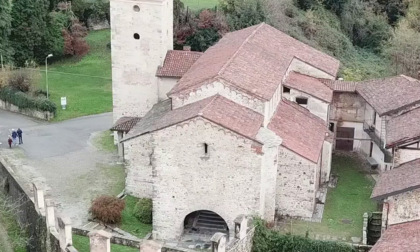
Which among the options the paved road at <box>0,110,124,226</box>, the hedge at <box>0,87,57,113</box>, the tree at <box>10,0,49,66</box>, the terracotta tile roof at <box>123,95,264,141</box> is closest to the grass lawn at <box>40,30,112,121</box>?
the hedge at <box>0,87,57,113</box>

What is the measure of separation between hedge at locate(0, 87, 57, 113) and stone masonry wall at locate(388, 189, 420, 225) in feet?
93.1

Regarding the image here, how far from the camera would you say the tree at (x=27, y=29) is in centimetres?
6266

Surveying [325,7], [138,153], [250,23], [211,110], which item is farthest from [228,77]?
[325,7]

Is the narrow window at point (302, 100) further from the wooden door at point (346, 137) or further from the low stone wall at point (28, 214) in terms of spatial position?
the low stone wall at point (28, 214)

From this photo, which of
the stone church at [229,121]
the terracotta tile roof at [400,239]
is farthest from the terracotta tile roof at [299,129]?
the terracotta tile roof at [400,239]

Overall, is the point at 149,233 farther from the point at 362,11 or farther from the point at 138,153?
the point at 362,11

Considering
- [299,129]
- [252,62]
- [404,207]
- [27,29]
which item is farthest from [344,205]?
[27,29]

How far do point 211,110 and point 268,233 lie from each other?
19.7 ft

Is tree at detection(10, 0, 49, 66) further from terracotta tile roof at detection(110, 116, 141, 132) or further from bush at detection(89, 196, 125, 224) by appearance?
bush at detection(89, 196, 125, 224)

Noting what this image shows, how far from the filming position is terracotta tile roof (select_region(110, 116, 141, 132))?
40.8 m

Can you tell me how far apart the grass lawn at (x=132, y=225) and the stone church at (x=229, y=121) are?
2.95ft

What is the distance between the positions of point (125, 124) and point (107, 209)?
9.48 meters

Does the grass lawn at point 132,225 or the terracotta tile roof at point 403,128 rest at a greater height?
the terracotta tile roof at point 403,128

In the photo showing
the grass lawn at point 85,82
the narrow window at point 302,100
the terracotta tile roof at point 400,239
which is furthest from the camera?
the grass lawn at point 85,82
